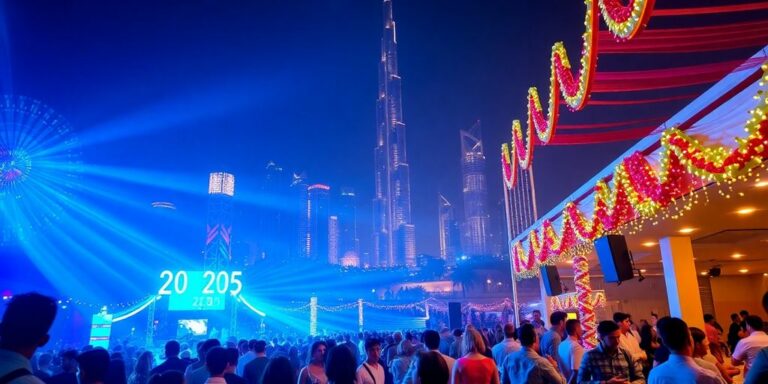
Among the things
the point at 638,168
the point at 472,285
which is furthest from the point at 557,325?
the point at 472,285

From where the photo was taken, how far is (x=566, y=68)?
848 centimetres

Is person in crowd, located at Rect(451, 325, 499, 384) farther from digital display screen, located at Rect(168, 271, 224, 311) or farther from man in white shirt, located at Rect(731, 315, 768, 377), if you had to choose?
digital display screen, located at Rect(168, 271, 224, 311)

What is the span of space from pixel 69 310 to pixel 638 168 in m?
36.3

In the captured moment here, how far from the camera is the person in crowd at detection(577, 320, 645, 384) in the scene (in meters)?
4.89

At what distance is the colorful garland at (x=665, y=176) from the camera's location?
5195 millimetres

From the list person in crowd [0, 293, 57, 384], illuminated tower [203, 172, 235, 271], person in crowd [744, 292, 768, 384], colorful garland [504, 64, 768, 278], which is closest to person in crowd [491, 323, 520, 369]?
colorful garland [504, 64, 768, 278]

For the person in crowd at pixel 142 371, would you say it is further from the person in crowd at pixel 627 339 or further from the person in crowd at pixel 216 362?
the person in crowd at pixel 627 339

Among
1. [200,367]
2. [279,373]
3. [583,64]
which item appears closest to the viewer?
[279,373]

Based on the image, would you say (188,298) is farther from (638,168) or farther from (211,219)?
(638,168)

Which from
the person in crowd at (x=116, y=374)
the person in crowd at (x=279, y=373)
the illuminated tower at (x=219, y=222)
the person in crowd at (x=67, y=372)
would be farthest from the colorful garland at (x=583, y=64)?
the illuminated tower at (x=219, y=222)

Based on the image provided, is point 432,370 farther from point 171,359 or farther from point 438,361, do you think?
point 171,359

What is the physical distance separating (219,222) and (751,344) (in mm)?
38469

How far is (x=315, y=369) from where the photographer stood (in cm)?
541

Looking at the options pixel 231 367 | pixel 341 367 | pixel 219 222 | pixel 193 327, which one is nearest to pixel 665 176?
pixel 341 367
